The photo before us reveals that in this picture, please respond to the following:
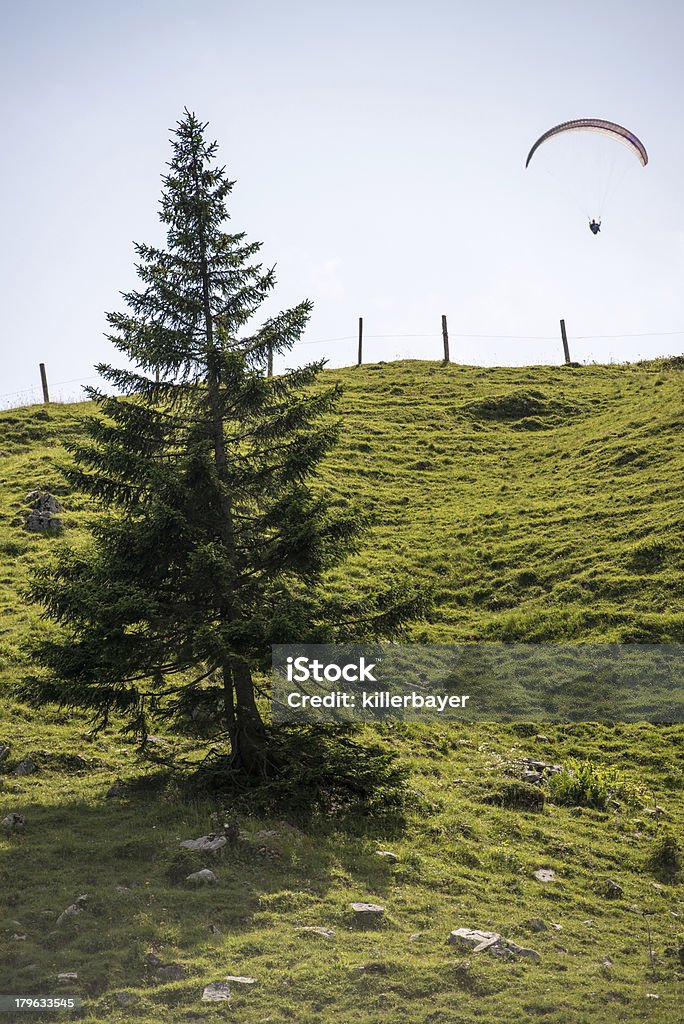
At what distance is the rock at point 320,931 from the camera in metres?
11.2

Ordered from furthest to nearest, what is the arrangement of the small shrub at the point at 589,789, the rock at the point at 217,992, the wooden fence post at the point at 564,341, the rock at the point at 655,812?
the wooden fence post at the point at 564,341 → the small shrub at the point at 589,789 → the rock at the point at 655,812 → the rock at the point at 217,992

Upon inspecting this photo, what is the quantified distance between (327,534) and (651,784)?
27.9ft

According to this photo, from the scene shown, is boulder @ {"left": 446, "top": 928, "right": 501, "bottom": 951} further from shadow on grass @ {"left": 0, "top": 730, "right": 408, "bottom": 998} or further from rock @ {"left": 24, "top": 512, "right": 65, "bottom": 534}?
rock @ {"left": 24, "top": 512, "right": 65, "bottom": 534}

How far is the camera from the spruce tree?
14281mm

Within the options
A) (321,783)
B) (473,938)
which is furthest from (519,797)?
(473,938)

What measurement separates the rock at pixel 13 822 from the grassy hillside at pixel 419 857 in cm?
14

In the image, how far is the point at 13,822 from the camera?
13.8m

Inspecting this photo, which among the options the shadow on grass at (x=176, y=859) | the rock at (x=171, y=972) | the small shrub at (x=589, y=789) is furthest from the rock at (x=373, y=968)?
the small shrub at (x=589, y=789)

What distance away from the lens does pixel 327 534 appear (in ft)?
51.2

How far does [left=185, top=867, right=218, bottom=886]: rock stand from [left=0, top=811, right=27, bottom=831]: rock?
316 cm

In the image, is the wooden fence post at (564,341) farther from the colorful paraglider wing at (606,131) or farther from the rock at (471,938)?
Answer: the rock at (471,938)

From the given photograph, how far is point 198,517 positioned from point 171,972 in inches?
292

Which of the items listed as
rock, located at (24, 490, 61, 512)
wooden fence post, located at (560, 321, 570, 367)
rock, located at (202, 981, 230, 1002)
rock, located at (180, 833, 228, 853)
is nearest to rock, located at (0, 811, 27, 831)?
rock, located at (180, 833, 228, 853)

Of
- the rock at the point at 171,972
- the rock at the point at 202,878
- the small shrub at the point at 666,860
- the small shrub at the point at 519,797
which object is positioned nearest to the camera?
the rock at the point at 171,972
